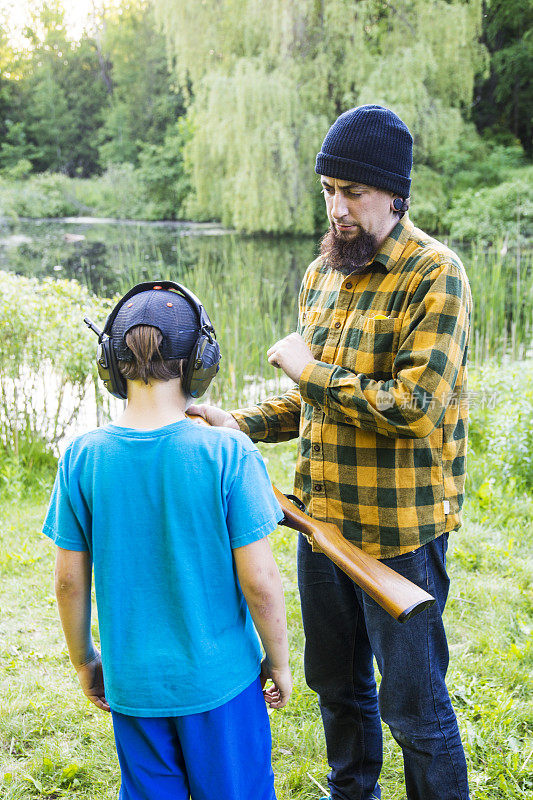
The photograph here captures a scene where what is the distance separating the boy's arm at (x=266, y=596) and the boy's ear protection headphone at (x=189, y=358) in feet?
1.03

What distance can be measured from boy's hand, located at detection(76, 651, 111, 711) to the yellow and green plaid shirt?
2.02 ft

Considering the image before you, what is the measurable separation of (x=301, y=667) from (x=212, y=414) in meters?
1.46

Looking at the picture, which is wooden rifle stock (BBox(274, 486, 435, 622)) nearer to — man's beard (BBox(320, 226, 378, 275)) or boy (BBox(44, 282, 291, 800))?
boy (BBox(44, 282, 291, 800))

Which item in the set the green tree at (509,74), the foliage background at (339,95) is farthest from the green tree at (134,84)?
the green tree at (509,74)

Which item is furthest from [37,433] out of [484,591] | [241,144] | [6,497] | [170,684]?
[241,144]

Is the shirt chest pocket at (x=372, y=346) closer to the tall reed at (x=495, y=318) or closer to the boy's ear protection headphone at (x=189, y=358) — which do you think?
the boy's ear protection headphone at (x=189, y=358)

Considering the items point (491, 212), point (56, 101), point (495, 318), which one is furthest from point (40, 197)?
point (495, 318)

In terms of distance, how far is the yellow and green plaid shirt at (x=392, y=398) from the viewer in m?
1.41

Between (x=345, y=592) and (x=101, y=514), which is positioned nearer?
(x=101, y=514)

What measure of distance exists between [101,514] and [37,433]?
3.92m

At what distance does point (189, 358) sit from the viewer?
1.22m

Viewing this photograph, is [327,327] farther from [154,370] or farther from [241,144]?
[241,144]

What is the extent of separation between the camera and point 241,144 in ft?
39.1

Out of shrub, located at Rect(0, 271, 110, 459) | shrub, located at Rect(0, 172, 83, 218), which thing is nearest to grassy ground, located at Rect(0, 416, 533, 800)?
shrub, located at Rect(0, 271, 110, 459)
